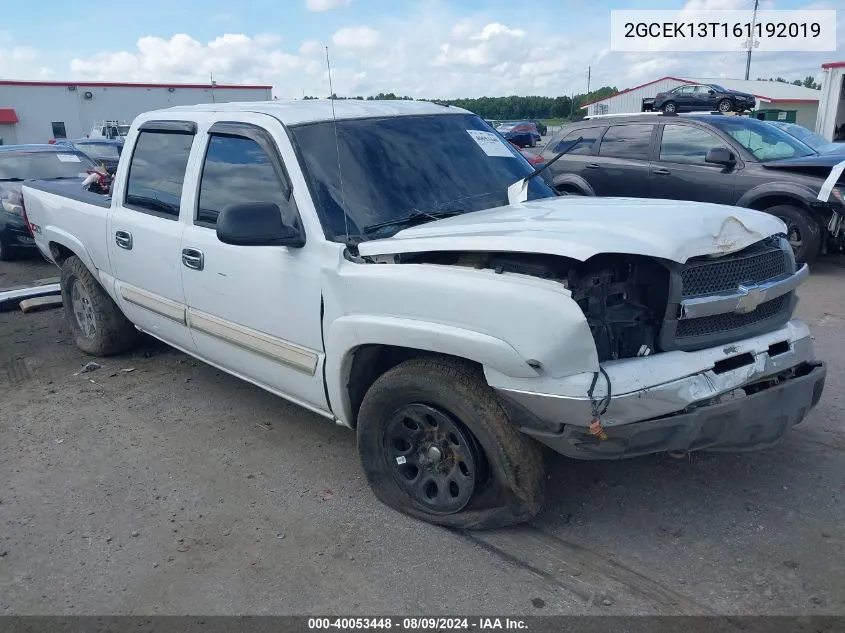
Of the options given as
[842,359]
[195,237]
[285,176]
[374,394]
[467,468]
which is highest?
[285,176]

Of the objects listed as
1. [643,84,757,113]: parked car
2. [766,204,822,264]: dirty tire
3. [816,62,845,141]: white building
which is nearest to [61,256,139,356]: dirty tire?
[766,204,822,264]: dirty tire

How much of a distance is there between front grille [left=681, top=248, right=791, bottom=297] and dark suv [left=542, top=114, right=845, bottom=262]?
523cm

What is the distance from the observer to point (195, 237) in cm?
396

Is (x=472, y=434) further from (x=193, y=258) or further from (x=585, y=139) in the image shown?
(x=585, y=139)

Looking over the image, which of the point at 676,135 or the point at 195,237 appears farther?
the point at 676,135

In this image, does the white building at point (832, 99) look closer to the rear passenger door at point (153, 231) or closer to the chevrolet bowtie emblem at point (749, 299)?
the chevrolet bowtie emblem at point (749, 299)

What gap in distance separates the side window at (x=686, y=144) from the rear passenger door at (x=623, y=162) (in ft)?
0.68

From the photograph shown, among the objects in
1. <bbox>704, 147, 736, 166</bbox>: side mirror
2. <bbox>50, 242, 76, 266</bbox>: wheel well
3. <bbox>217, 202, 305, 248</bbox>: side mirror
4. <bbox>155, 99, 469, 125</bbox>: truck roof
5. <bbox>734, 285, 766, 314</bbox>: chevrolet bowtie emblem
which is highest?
<bbox>155, 99, 469, 125</bbox>: truck roof

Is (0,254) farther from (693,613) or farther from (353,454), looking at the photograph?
(693,613)

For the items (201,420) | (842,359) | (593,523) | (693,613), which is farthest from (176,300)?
(842,359)

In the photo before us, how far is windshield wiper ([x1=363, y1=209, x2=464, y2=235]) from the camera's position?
11.0 ft

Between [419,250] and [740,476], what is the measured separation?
80.7 inches

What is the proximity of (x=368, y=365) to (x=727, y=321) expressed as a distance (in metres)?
1.61

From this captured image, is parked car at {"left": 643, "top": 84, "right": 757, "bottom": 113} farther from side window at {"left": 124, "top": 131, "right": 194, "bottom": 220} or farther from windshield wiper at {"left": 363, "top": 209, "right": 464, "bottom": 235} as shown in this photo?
windshield wiper at {"left": 363, "top": 209, "right": 464, "bottom": 235}
